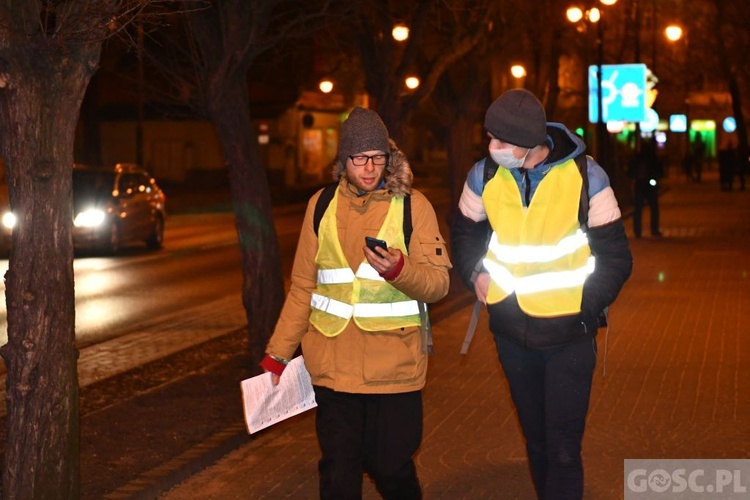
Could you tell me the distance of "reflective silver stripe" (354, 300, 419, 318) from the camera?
5.61 m

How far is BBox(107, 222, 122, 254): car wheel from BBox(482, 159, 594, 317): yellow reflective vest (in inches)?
727

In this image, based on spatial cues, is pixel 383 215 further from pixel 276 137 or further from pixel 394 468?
pixel 276 137

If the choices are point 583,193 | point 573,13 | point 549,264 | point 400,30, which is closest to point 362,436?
point 549,264

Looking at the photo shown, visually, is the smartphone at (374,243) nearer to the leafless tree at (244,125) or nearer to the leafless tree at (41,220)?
the leafless tree at (41,220)

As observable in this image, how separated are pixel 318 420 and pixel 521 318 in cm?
93

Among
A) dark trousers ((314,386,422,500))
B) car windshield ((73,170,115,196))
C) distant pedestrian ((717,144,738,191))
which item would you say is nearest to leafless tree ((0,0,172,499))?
dark trousers ((314,386,422,500))

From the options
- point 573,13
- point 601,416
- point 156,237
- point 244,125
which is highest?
point 573,13

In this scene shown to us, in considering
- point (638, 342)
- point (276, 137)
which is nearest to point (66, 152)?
point (638, 342)

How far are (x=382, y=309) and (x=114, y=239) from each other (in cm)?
1847

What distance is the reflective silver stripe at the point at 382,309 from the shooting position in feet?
18.4

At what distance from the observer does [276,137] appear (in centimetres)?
5766

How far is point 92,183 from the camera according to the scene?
2419 centimetres

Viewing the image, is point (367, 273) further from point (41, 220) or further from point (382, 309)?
point (41, 220)

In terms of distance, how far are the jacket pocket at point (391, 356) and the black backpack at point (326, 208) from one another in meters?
0.37
